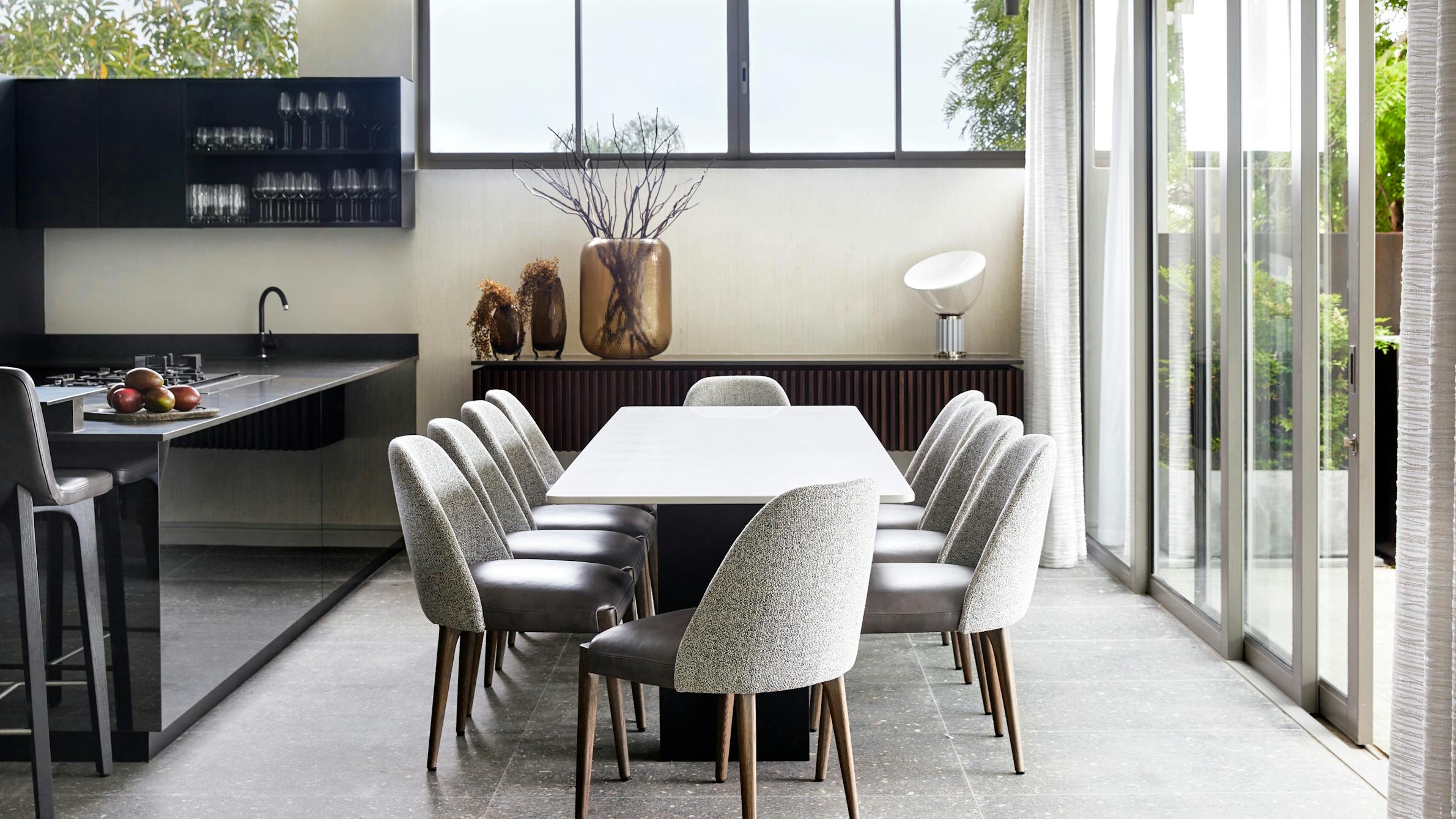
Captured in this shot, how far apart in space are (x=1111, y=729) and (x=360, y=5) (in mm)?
5115

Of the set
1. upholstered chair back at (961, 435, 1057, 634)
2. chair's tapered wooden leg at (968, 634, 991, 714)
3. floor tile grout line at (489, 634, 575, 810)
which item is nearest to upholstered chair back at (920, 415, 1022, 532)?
chair's tapered wooden leg at (968, 634, 991, 714)

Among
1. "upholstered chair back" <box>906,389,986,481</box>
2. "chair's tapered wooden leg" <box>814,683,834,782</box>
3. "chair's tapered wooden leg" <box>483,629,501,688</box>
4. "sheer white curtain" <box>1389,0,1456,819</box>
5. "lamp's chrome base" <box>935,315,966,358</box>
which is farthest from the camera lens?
"lamp's chrome base" <box>935,315,966,358</box>

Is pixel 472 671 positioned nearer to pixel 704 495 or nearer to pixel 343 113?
pixel 704 495

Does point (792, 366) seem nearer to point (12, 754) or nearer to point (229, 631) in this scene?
point (229, 631)

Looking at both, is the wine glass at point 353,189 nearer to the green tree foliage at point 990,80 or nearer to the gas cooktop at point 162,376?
the gas cooktop at point 162,376

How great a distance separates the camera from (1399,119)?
13.5 feet

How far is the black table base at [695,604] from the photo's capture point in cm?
311

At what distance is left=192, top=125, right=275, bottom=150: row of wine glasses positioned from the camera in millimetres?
5922

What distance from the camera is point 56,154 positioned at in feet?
19.4

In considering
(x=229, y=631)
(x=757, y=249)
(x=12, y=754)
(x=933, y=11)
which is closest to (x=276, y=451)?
(x=229, y=631)

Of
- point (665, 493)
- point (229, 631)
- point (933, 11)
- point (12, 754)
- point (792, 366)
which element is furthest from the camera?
point (933, 11)

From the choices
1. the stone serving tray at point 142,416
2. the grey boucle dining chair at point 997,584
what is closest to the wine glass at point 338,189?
the stone serving tray at point 142,416

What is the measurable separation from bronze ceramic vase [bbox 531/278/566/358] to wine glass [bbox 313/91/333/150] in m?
1.28

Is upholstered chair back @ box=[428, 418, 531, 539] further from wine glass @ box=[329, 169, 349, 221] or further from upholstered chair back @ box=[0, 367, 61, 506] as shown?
wine glass @ box=[329, 169, 349, 221]
